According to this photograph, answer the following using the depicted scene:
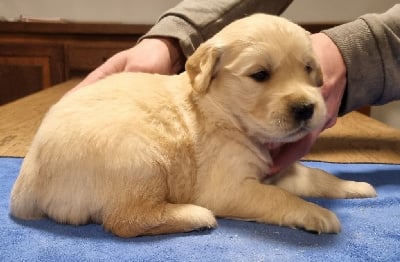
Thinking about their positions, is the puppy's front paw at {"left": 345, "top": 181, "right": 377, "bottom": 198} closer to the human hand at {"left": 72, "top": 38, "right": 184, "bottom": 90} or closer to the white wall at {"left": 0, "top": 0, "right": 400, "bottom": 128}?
the human hand at {"left": 72, "top": 38, "right": 184, "bottom": 90}

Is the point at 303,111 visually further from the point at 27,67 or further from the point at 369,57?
the point at 27,67

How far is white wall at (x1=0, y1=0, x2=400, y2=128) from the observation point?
4.06 metres

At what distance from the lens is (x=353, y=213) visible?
1475 mm

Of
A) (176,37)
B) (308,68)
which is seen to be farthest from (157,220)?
(176,37)

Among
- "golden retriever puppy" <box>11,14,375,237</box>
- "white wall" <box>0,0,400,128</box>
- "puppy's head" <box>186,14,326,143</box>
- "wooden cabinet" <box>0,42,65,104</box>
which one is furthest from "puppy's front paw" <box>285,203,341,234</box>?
"wooden cabinet" <box>0,42,65,104</box>

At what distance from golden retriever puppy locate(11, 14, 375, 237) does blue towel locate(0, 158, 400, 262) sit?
0.11ft

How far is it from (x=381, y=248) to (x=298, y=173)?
19.6 inches

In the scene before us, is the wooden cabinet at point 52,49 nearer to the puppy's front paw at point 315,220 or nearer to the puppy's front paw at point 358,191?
the puppy's front paw at point 358,191

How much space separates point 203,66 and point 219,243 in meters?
0.53

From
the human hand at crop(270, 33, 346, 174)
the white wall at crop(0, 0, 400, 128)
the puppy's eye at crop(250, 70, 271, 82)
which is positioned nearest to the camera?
the puppy's eye at crop(250, 70, 271, 82)

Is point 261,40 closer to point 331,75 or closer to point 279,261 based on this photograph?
point 331,75

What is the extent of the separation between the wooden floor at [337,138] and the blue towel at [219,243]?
2.29 feet

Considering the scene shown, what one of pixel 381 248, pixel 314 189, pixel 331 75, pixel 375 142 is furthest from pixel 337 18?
pixel 381 248

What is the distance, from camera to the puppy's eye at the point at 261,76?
1.41 metres
